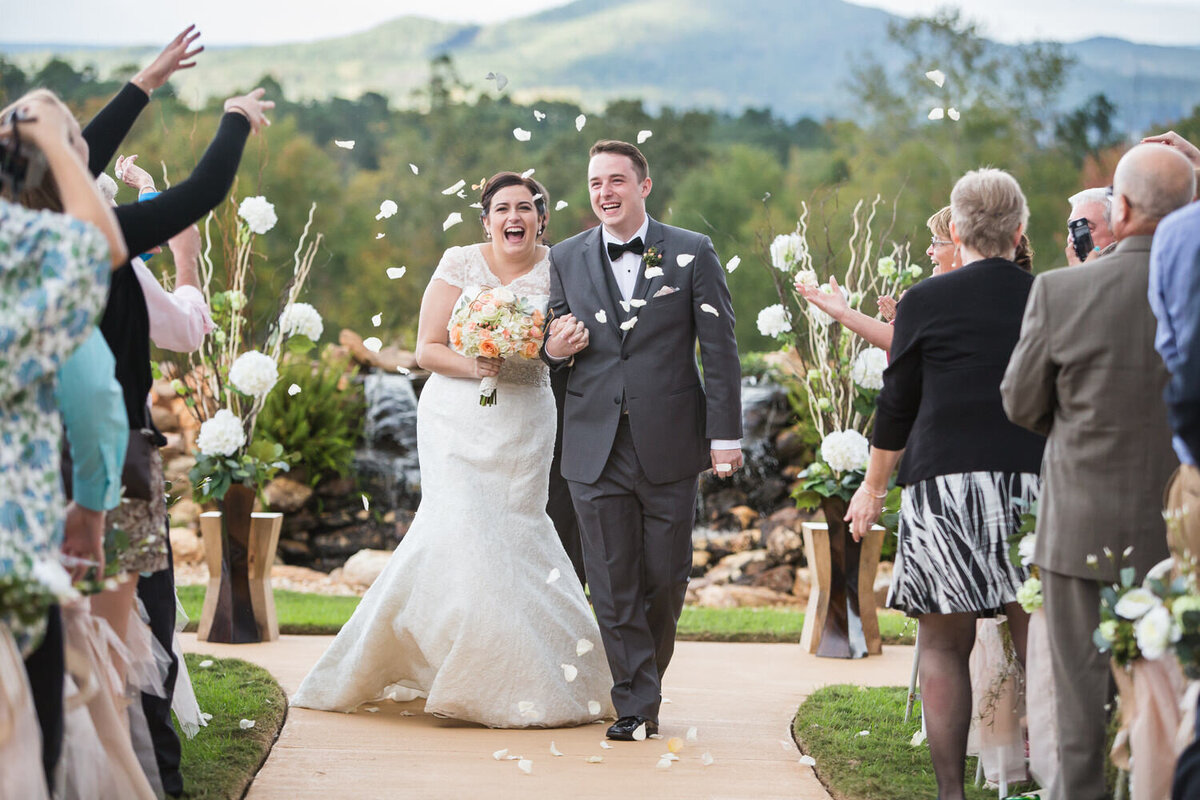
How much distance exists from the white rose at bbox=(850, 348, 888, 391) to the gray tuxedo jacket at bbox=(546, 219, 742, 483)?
214 centimetres

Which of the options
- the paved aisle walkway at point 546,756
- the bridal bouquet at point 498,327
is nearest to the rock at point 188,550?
the paved aisle walkway at point 546,756

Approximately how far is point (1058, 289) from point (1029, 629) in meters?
1.10

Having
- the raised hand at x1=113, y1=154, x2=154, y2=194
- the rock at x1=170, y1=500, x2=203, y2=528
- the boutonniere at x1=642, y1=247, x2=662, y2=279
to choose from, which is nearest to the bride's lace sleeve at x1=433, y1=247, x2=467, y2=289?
the boutonniere at x1=642, y1=247, x2=662, y2=279

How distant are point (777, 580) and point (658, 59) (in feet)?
192

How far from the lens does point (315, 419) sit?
1244 cm

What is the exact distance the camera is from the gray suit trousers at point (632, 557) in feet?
17.2

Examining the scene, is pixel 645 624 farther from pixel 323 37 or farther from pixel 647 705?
pixel 323 37

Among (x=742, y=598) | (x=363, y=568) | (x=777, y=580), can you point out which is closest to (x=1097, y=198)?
(x=742, y=598)

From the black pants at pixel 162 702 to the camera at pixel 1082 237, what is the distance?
341cm

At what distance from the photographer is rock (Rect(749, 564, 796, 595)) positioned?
11.5m

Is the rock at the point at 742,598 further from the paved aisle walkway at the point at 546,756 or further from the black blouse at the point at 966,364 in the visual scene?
the black blouse at the point at 966,364

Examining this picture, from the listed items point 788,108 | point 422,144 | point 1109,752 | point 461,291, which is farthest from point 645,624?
point 788,108

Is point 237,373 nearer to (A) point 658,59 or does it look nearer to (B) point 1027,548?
(B) point 1027,548

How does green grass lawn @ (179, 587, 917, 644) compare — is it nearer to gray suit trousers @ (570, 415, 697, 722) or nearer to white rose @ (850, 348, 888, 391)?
white rose @ (850, 348, 888, 391)
